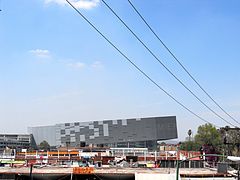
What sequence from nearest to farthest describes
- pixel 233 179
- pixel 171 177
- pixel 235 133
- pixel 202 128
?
pixel 171 177 < pixel 233 179 < pixel 235 133 < pixel 202 128

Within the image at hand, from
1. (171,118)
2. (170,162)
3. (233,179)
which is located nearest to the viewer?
(233,179)

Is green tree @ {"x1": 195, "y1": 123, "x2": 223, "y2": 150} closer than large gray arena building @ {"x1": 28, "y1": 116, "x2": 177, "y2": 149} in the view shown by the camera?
Yes

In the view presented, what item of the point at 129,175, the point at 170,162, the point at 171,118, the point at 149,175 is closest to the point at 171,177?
the point at 149,175

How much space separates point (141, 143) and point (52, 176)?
165 metres

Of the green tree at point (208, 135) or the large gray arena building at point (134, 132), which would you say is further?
the large gray arena building at point (134, 132)

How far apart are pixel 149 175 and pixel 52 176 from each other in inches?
360

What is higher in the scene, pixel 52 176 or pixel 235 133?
pixel 235 133

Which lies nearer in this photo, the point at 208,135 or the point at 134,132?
the point at 208,135

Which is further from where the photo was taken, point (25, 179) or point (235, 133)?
point (235, 133)

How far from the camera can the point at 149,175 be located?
3158 cm

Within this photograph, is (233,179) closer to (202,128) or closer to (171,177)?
(171,177)

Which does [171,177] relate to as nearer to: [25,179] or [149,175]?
[149,175]

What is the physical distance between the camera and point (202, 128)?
13838 centimetres

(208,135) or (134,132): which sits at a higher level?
(134,132)
